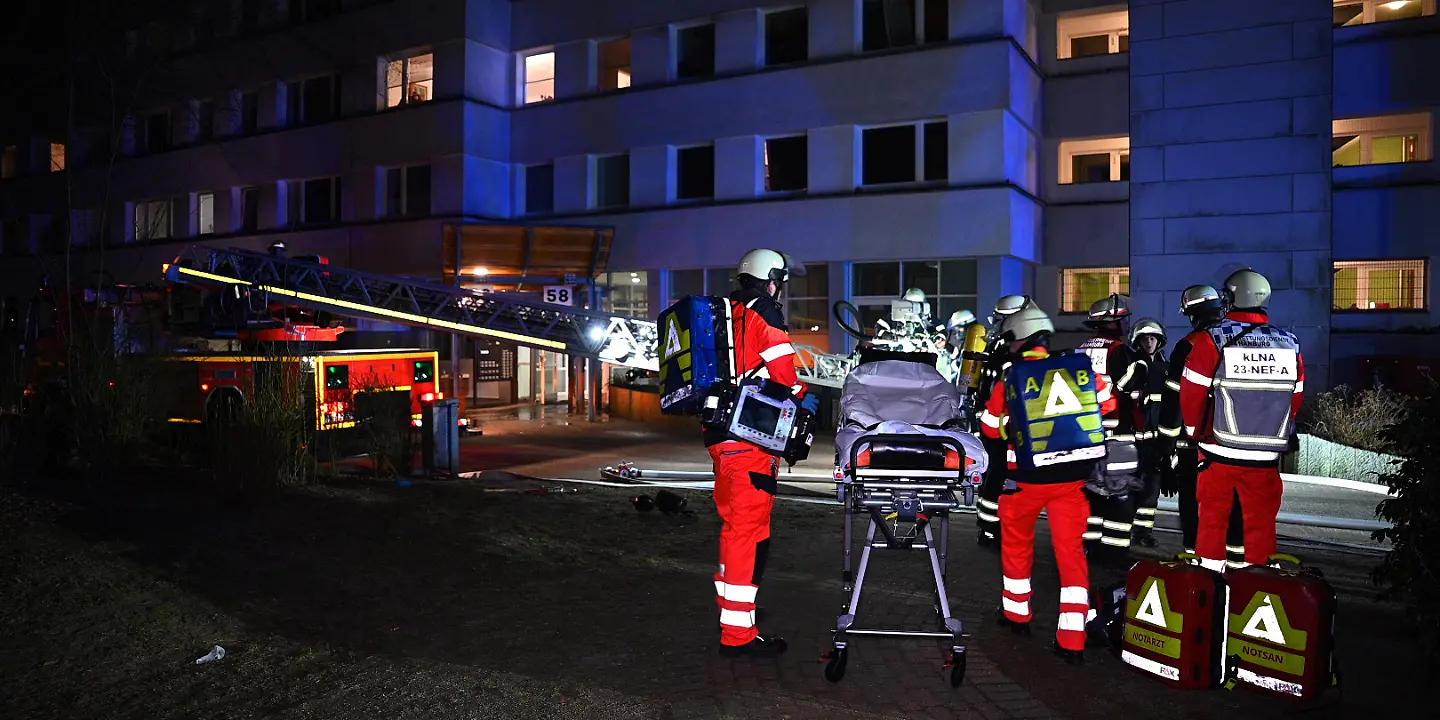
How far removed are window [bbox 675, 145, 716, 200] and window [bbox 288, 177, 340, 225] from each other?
10.6 m

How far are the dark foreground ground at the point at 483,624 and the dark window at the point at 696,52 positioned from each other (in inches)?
632

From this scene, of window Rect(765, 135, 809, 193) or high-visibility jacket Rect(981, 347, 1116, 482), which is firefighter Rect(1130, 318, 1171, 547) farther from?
window Rect(765, 135, 809, 193)

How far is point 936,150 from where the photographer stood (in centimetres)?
2042

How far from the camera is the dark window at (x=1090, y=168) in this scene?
2231 centimetres

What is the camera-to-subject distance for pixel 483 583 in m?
6.89

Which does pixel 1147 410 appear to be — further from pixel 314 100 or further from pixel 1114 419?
pixel 314 100

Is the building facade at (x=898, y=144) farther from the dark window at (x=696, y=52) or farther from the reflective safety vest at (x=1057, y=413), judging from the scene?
the reflective safety vest at (x=1057, y=413)

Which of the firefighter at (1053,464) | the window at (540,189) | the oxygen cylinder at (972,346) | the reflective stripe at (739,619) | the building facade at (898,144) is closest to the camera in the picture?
the reflective stripe at (739,619)

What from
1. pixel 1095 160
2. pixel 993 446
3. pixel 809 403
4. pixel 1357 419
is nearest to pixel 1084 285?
pixel 1095 160

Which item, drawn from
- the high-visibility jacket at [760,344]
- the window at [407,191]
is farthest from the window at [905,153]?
the high-visibility jacket at [760,344]

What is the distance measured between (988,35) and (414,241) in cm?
1485

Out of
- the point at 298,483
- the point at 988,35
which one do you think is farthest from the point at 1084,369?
the point at 988,35

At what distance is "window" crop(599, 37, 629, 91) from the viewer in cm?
2442

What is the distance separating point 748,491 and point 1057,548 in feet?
5.84
